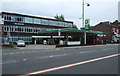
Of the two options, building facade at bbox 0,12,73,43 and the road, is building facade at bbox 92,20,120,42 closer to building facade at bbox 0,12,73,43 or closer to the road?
building facade at bbox 0,12,73,43

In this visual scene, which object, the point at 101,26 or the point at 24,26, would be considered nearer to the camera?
the point at 24,26

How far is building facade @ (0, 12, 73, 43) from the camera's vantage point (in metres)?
47.4

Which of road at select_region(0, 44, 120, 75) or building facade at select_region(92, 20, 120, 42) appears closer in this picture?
road at select_region(0, 44, 120, 75)

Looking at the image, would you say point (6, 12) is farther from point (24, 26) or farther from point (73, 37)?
point (73, 37)

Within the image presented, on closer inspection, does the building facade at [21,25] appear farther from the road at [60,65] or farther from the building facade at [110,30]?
the road at [60,65]

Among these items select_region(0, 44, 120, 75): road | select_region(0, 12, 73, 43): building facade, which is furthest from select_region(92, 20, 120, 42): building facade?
select_region(0, 44, 120, 75): road

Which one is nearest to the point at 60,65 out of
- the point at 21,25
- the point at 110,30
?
the point at 21,25

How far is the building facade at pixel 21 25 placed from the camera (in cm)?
4744

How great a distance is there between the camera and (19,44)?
33719mm

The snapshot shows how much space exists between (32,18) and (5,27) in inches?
434

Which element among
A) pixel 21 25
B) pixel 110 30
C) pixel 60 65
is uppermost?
pixel 21 25

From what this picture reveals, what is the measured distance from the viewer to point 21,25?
51.0 meters

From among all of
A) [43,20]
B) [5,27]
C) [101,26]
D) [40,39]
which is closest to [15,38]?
[5,27]

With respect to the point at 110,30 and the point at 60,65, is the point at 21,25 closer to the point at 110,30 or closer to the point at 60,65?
the point at 110,30
